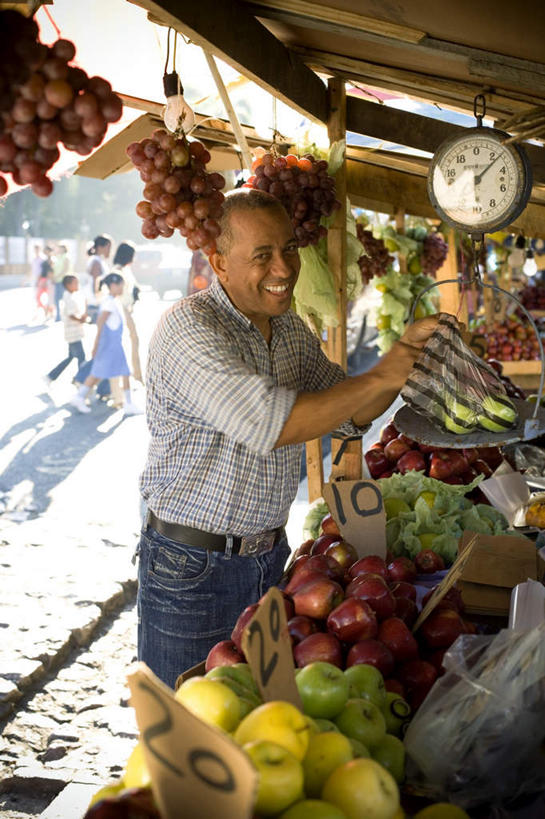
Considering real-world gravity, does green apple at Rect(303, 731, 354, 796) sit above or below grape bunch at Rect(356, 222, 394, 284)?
below

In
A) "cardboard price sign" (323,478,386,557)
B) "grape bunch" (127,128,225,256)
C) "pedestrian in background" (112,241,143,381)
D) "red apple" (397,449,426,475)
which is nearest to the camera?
"cardboard price sign" (323,478,386,557)

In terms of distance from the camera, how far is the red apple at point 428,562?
230 centimetres

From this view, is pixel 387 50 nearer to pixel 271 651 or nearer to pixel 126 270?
pixel 271 651

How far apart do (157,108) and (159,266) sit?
24.8 metres

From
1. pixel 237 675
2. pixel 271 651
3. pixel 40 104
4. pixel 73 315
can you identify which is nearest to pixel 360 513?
pixel 237 675

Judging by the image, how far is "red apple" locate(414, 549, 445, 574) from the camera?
2.30 m

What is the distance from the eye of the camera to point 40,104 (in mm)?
1258

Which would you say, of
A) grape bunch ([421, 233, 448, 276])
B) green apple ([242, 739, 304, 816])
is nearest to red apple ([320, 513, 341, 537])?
green apple ([242, 739, 304, 816])

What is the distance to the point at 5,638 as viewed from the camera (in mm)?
Answer: 3969

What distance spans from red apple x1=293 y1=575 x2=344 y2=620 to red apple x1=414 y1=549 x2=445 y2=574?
593 mm

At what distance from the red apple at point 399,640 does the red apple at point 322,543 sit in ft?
1.81

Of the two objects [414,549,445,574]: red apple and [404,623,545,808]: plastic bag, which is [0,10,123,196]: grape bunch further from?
[414,549,445,574]: red apple

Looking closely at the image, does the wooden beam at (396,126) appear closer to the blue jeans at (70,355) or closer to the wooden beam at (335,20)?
the wooden beam at (335,20)

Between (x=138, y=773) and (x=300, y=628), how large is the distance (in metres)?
0.63
